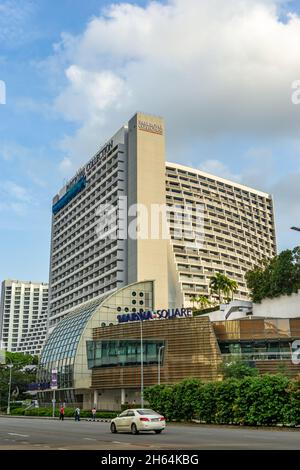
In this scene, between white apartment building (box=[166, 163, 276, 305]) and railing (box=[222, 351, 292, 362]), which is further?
white apartment building (box=[166, 163, 276, 305])

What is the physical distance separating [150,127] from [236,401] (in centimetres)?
10209

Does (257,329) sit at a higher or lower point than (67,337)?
lower

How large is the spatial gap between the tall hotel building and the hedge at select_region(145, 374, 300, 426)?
198ft

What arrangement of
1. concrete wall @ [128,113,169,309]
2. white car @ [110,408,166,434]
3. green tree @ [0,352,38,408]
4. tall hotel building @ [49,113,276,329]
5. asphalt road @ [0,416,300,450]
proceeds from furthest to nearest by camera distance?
tall hotel building @ [49,113,276,329] < concrete wall @ [128,113,169,309] < green tree @ [0,352,38,408] < white car @ [110,408,166,434] < asphalt road @ [0,416,300,450]

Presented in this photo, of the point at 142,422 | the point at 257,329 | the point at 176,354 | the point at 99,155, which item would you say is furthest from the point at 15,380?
the point at 142,422

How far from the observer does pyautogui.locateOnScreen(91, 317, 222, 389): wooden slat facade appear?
71.2 m

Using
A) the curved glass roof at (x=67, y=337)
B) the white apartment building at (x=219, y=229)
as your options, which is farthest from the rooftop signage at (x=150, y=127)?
the curved glass roof at (x=67, y=337)

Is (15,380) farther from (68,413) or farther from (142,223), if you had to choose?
(142,223)

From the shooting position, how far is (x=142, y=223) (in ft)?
417

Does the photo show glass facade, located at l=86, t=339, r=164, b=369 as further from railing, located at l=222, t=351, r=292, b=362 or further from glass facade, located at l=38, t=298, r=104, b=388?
glass facade, located at l=38, t=298, r=104, b=388

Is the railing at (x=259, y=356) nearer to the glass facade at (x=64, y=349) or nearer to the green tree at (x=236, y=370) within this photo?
the green tree at (x=236, y=370)

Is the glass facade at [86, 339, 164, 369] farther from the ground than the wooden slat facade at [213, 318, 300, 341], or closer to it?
closer to it

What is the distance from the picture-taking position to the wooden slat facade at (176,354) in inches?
2805

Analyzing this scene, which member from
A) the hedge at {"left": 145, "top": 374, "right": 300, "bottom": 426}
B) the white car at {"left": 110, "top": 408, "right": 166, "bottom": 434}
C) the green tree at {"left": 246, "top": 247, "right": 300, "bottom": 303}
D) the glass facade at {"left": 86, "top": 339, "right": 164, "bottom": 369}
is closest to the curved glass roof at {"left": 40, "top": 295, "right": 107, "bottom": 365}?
the glass facade at {"left": 86, "top": 339, "right": 164, "bottom": 369}
